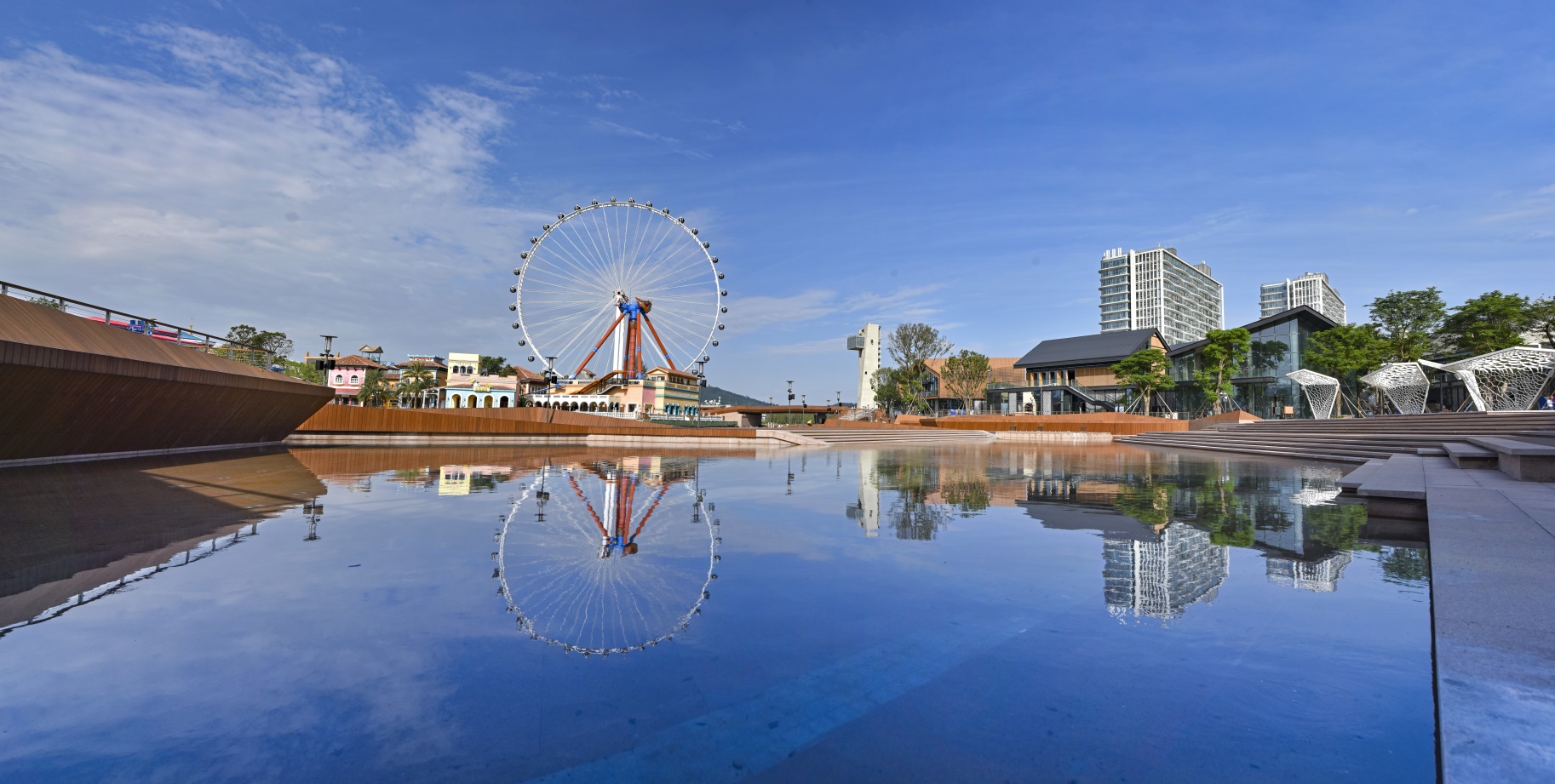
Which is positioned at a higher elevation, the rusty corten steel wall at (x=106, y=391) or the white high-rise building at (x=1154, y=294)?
the white high-rise building at (x=1154, y=294)

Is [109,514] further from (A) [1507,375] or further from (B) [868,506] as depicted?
(A) [1507,375]

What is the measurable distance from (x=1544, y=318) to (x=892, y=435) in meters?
42.4

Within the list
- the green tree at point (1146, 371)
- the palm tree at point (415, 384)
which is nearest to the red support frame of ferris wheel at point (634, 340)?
the palm tree at point (415, 384)

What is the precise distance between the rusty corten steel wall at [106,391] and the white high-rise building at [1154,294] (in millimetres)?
141079

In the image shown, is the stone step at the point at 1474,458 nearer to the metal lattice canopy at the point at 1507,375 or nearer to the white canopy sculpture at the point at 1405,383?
the metal lattice canopy at the point at 1507,375

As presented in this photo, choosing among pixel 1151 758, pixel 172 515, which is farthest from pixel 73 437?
pixel 1151 758

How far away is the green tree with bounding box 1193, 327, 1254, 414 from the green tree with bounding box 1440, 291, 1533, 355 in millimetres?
12337

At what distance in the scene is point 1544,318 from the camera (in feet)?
138

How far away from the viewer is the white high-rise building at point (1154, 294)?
433ft

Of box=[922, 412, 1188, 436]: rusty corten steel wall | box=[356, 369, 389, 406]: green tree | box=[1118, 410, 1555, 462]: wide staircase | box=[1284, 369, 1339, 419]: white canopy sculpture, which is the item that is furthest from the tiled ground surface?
box=[356, 369, 389, 406]: green tree

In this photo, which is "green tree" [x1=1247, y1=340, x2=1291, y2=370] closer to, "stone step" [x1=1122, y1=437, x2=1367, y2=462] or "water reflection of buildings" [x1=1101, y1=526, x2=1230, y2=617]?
"stone step" [x1=1122, y1=437, x2=1367, y2=462]

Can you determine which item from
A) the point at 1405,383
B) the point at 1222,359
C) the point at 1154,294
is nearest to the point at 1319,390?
the point at 1222,359

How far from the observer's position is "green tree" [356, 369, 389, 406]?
67.9 metres

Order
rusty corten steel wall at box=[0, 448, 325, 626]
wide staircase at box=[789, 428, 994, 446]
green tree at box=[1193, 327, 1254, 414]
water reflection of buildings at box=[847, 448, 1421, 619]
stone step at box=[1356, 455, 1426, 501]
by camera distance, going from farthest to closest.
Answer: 1. green tree at box=[1193, 327, 1254, 414]
2. wide staircase at box=[789, 428, 994, 446]
3. stone step at box=[1356, 455, 1426, 501]
4. water reflection of buildings at box=[847, 448, 1421, 619]
5. rusty corten steel wall at box=[0, 448, 325, 626]
